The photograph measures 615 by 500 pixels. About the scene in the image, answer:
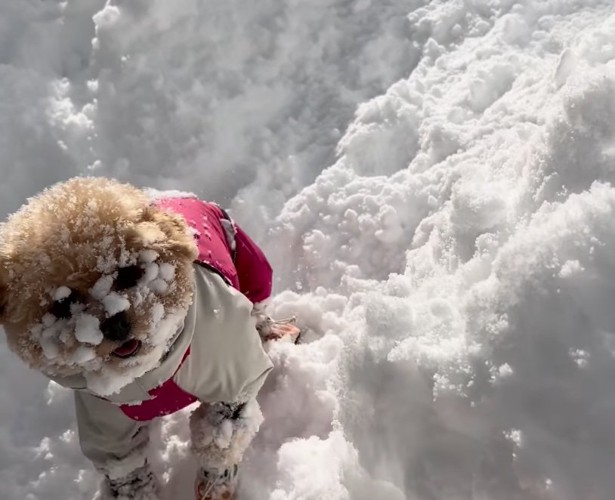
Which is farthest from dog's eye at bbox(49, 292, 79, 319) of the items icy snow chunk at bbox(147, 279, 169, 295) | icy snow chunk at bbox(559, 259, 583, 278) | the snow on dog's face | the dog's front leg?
icy snow chunk at bbox(559, 259, 583, 278)

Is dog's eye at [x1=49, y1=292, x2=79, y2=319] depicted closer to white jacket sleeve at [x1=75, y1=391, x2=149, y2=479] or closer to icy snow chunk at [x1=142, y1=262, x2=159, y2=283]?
icy snow chunk at [x1=142, y1=262, x2=159, y2=283]

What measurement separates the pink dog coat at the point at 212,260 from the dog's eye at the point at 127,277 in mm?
158

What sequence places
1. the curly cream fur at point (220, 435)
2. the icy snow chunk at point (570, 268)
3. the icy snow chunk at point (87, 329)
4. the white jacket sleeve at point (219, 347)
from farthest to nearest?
the curly cream fur at point (220, 435)
the white jacket sleeve at point (219, 347)
the icy snow chunk at point (570, 268)
the icy snow chunk at point (87, 329)

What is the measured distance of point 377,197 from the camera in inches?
77.8

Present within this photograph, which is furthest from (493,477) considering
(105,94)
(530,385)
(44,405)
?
(105,94)

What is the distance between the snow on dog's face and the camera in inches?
38.7

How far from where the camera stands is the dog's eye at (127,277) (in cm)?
100

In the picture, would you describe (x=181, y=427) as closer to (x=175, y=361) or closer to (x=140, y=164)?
(x=175, y=361)

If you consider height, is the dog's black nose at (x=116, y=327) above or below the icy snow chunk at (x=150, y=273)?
→ below

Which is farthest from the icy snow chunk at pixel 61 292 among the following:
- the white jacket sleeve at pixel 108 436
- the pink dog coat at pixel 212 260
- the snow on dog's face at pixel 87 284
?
the white jacket sleeve at pixel 108 436

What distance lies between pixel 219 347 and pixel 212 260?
6.7 inches

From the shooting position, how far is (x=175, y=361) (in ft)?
3.86

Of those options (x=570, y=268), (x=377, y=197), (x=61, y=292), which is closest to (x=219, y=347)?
(x=61, y=292)

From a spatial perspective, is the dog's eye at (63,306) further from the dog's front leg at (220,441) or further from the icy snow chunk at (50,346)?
the dog's front leg at (220,441)
